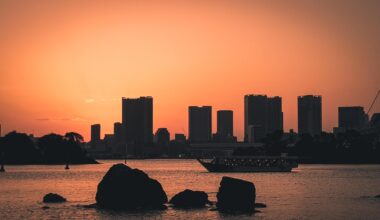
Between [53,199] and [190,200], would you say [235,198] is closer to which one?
[190,200]

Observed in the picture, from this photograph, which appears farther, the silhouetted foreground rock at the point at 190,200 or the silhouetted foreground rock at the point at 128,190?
the silhouetted foreground rock at the point at 190,200

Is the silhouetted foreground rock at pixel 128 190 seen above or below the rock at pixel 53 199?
above

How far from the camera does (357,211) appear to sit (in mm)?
92438

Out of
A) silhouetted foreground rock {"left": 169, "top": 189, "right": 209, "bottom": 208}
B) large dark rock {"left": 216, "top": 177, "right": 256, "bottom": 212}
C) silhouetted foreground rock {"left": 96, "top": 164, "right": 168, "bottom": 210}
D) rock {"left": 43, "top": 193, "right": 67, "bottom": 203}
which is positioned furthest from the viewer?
rock {"left": 43, "top": 193, "right": 67, "bottom": 203}

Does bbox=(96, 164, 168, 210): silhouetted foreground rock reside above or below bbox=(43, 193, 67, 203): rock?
above

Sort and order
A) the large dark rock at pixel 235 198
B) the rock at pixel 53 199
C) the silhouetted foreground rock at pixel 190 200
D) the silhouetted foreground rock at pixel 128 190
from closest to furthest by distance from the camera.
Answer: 1. the silhouetted foreground rock at pixel 128 190
2. the large dark rock at pixel 235 198
3. the silhouetted foreground rock at pixel 190 200
4. the rock at pixel 53 199

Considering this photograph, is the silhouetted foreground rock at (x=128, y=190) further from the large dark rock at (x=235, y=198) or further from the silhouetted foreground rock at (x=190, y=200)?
the large dark rock at (x=235, y=198)

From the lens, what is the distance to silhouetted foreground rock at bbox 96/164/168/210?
84562mm

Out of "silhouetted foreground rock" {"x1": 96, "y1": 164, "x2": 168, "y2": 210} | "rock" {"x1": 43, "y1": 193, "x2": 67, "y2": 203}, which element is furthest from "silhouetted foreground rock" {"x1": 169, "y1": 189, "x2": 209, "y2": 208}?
"rock" {"x1": 43, "y1": 193, "x2": 67, "y2": 203}

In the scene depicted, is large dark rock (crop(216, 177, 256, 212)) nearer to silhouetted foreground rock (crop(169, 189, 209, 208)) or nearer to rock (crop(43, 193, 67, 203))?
silhouetted foreground rock (crop(169, 189, 209, 208))

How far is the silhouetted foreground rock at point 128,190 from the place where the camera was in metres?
84.6

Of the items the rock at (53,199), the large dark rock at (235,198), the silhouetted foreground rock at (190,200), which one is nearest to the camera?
the large dark rock at (235,198)

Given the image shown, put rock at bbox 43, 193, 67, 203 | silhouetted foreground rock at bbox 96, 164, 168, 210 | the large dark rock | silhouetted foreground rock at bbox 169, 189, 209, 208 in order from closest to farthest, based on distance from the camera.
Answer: silhouetted foreground rock at bbox 96, 164, 168, 210, the large dark rock, silhouetted foreground rock at bbox 169, 189, 209, 208, rock at bbox 43, 193, 67, 203

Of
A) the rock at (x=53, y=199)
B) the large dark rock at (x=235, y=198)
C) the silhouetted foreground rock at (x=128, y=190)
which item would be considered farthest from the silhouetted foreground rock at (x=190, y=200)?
the rock at (x=53, y=199)
